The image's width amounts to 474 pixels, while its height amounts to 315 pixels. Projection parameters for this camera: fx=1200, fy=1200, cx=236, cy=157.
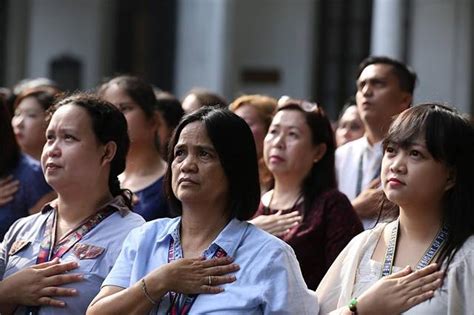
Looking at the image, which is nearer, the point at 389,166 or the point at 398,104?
the point at 389,166

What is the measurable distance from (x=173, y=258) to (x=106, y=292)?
0.29 meters

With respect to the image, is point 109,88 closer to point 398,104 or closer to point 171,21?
point 398,104

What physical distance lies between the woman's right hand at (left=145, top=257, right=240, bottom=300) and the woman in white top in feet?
1.57

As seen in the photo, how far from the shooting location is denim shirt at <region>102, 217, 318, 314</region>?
4316 millimetres

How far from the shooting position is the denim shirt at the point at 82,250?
4.91 m

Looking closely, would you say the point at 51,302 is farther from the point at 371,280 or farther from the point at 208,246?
the point at 371,280

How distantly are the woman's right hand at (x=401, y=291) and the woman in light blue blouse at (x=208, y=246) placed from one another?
0.25 metres

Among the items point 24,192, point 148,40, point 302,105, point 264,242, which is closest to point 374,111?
point 302,105

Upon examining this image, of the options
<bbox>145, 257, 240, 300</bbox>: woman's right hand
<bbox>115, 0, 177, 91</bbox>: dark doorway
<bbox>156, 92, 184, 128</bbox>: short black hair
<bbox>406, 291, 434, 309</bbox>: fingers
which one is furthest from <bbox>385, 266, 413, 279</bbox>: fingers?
<bbox>115, 0, 177, 91</bbox>: dark doorway

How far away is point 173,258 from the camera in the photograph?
452 centimetres

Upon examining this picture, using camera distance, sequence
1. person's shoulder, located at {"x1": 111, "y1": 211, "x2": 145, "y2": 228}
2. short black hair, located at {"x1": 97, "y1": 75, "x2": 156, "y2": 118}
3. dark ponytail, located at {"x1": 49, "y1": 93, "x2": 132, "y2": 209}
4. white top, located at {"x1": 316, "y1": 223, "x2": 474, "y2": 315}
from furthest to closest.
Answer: short black hair, located at {"x1": 97, "y1": 75, "x2": 156, "y2": 118} → dark ponytail, located at {"x1": 49, "y1": 93, "x2": 132, "y2": 209} → person's shoulder, located at {"x1": 111, "y1": 211, "x2": 145, "y2": 228} → white top, located at {"x1": 316, "y1": 223, "x2": 474, "y2": 315}

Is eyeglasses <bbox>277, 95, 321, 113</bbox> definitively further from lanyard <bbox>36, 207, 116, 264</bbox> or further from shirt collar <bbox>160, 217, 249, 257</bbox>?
shirt collar <bbox>160, 217, 249, 257</bbox>

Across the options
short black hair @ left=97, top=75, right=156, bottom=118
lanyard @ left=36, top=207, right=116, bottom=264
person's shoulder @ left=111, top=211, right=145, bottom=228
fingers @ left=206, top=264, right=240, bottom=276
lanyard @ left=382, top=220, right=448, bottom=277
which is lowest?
lanyard @ left=36, top=207, right=116, bottom=264

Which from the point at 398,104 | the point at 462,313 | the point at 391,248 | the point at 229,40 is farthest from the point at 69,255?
the point at 229,40
